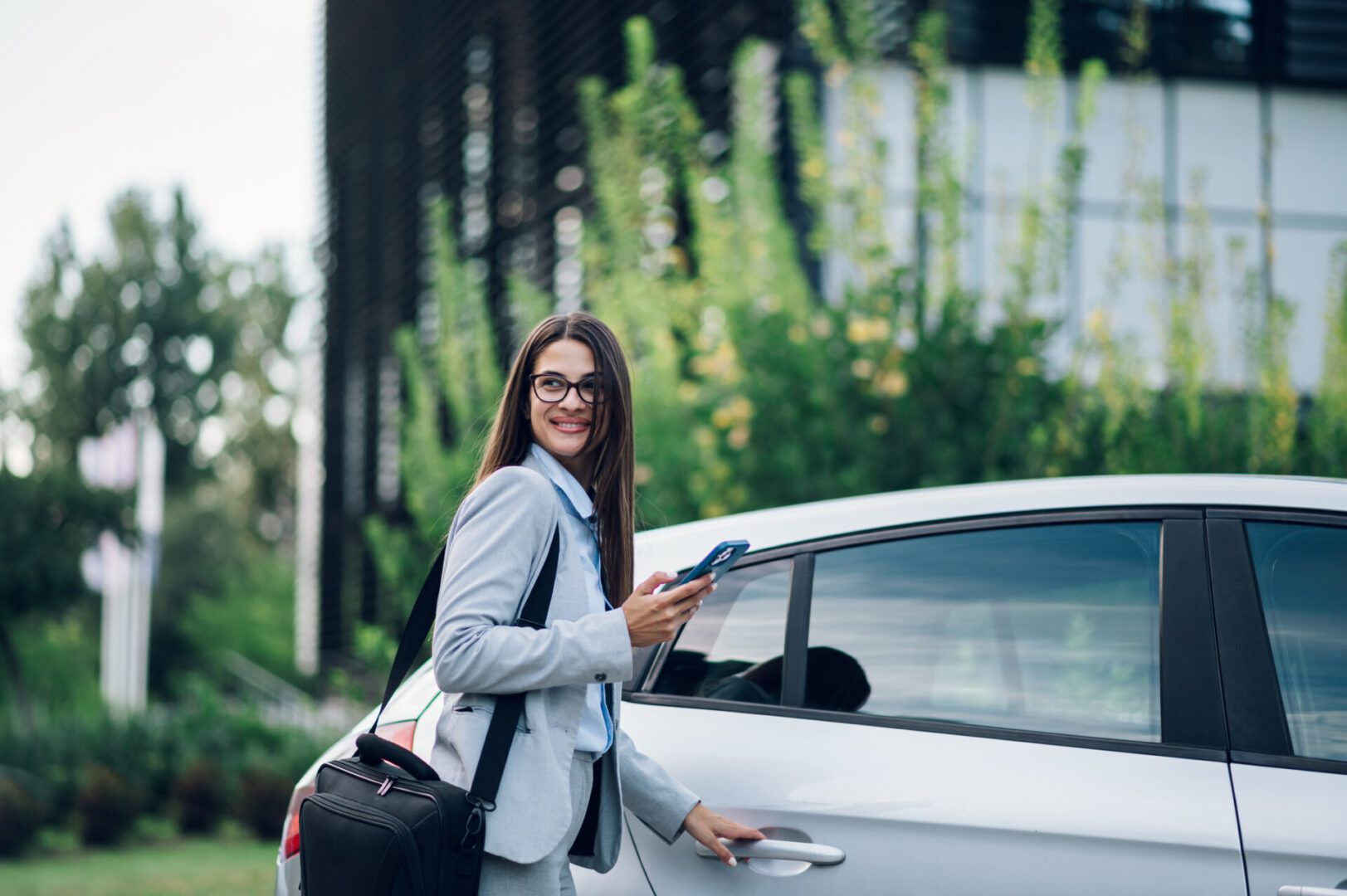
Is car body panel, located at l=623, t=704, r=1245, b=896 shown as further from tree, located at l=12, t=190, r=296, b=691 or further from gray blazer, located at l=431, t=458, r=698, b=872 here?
tree, located at l=12, t=190, r=296, b=691

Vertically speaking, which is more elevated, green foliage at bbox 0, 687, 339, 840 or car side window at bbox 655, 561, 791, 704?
car side window at bbox 655, 561, 791, 704

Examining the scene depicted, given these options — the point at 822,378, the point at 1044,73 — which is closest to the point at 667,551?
the point at 822,378

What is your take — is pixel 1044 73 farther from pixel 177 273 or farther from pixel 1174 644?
pixel 177 273

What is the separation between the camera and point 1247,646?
2303 mm

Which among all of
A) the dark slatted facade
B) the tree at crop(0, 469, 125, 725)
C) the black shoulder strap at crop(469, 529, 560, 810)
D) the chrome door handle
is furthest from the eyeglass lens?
the tree at crop(0, 469, 125, 725)

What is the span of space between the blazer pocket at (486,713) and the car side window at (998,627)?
Answer: 0.61 metres

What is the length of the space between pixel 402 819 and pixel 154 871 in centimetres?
808

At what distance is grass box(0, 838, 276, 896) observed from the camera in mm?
8258

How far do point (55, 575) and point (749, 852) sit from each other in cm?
1392

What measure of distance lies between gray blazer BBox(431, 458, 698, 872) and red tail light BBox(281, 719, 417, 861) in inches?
14.9

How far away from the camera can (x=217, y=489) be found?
4569 centimetres

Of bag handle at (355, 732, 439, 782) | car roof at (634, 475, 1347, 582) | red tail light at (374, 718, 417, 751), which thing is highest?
car roof at (634, 475, 1347, 582)

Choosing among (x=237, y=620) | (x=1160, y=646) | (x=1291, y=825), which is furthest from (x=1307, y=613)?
(x=237, y=620)

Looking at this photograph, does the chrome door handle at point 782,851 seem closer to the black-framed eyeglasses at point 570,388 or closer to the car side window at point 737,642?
the car side window at point 737,642
